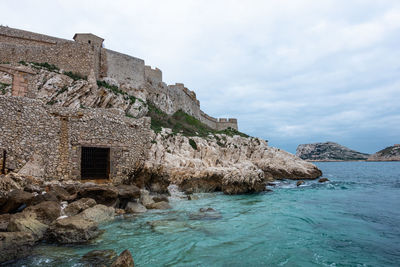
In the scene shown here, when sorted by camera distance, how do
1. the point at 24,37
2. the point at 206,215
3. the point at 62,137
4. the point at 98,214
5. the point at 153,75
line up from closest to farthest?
the point at 98,214 → the point at 206,215 → the point at 62,137 → the point at 24,37 → the point at 153,75

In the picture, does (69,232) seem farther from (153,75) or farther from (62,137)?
(153,75)

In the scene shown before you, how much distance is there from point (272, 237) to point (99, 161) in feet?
31.4

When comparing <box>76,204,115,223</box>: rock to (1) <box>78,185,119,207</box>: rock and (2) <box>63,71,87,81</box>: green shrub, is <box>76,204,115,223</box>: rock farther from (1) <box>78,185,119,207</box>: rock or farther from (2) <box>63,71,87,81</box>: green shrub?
(2) <box>63,71,87,81</box>: green shrub

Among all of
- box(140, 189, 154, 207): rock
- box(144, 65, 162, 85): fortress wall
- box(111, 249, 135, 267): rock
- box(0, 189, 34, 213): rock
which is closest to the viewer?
box(111, 249, 135, 267): rock

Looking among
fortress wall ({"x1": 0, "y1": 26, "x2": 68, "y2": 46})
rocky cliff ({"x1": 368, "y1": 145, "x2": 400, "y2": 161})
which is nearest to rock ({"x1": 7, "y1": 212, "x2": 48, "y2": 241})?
fortress wall ({"x1": 0, "y1": 26, "x2": 68, "y2": 46})

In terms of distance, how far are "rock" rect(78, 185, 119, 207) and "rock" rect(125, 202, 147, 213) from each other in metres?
0.64

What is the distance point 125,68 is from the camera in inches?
1102

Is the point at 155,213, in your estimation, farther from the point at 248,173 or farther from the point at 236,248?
the point at 248,173

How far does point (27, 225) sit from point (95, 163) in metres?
6.53

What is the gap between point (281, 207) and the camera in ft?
42.0

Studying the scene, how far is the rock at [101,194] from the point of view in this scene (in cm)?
1012

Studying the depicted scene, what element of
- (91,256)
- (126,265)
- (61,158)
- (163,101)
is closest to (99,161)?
(61,158)

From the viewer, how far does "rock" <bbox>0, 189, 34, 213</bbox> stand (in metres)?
7.77

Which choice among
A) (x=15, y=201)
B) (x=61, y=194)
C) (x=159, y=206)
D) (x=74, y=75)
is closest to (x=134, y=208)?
(x=159, y=206)
